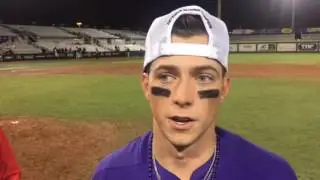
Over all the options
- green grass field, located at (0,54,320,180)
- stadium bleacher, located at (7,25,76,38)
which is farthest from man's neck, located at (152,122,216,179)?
stadium bleacher, located at (7,25,76,38)

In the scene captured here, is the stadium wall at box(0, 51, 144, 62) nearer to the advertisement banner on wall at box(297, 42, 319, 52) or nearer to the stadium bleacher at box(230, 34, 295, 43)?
the stadium bleacher at box(230, 34, 295, 43)

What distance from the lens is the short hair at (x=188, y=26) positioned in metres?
1.51

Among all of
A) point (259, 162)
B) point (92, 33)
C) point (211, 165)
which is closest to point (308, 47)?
point (92, 33)

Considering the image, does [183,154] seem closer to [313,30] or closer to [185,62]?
[185,62]

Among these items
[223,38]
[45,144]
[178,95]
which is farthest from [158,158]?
[45,144]

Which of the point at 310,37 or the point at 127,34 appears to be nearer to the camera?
the point at 310,37

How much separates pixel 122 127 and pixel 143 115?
62.8 inches

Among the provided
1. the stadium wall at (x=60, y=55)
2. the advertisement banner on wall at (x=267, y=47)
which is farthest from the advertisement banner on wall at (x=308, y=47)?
the stadium wall at (x=60, y=55)

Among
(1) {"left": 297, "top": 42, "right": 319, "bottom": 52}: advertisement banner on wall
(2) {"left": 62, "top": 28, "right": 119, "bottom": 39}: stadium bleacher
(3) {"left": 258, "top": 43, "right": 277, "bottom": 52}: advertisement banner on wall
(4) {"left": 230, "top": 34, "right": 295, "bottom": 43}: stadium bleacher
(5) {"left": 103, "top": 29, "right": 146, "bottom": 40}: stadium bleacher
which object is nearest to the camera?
(1) {"left": 297, "top": 42, "right": 319, "bottom": 52}: advertisement banner on wall

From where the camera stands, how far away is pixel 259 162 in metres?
1.64

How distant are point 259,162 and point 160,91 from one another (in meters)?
0.47

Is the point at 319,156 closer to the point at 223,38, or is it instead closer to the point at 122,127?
the point at 122,127

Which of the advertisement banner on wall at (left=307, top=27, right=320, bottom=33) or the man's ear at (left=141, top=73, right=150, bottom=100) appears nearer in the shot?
the man's ear at (left=141, top=73, right=150, bottom=100)

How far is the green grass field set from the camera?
8.32 m
